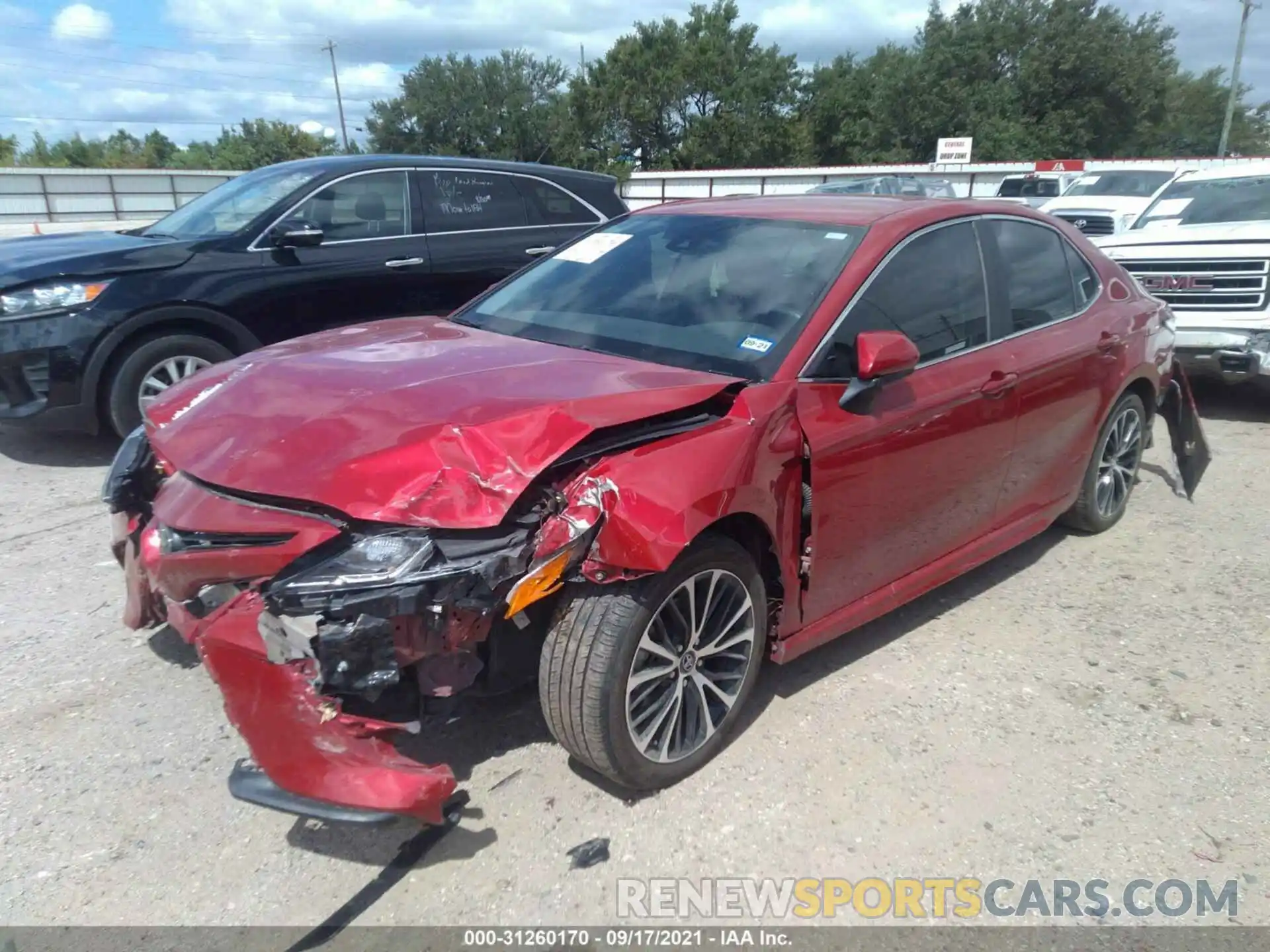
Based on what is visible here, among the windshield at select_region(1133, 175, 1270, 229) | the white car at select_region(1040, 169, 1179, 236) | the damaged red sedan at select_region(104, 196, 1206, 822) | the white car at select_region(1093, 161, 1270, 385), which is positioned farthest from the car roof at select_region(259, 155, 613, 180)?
the white car at select_region(1040, 169, 1179, 236)

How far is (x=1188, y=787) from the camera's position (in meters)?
3.10

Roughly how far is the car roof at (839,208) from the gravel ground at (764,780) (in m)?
1.70

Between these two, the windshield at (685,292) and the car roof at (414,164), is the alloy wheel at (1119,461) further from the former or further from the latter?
the car roof at (414,164)

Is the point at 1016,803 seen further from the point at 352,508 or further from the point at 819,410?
the point at 352,508

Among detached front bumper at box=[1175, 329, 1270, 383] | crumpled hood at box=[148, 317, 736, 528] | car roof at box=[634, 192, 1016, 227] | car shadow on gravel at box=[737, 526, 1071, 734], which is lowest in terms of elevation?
car shadow on gravel at box=[737, 526, 1071, 734]

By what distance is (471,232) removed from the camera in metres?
7.05

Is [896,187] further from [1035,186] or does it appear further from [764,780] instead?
[764,780]

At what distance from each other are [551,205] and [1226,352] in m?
5.27

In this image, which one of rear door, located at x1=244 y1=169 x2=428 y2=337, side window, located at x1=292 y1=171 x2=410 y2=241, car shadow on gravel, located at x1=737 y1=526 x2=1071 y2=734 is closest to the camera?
car shadow on gravel, located at x1=737 y1=526 x2=1071 y2=734

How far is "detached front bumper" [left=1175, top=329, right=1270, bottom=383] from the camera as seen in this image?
722cm

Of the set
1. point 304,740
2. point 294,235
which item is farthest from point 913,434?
point 294,235

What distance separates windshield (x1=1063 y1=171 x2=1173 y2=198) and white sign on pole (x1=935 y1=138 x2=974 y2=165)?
16.2 meters

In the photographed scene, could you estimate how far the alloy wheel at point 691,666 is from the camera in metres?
2.85

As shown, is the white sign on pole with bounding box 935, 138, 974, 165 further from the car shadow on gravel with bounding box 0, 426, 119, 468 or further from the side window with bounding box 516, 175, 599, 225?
the car shadow on gravel with bounding box 0, 426, 119, 468
